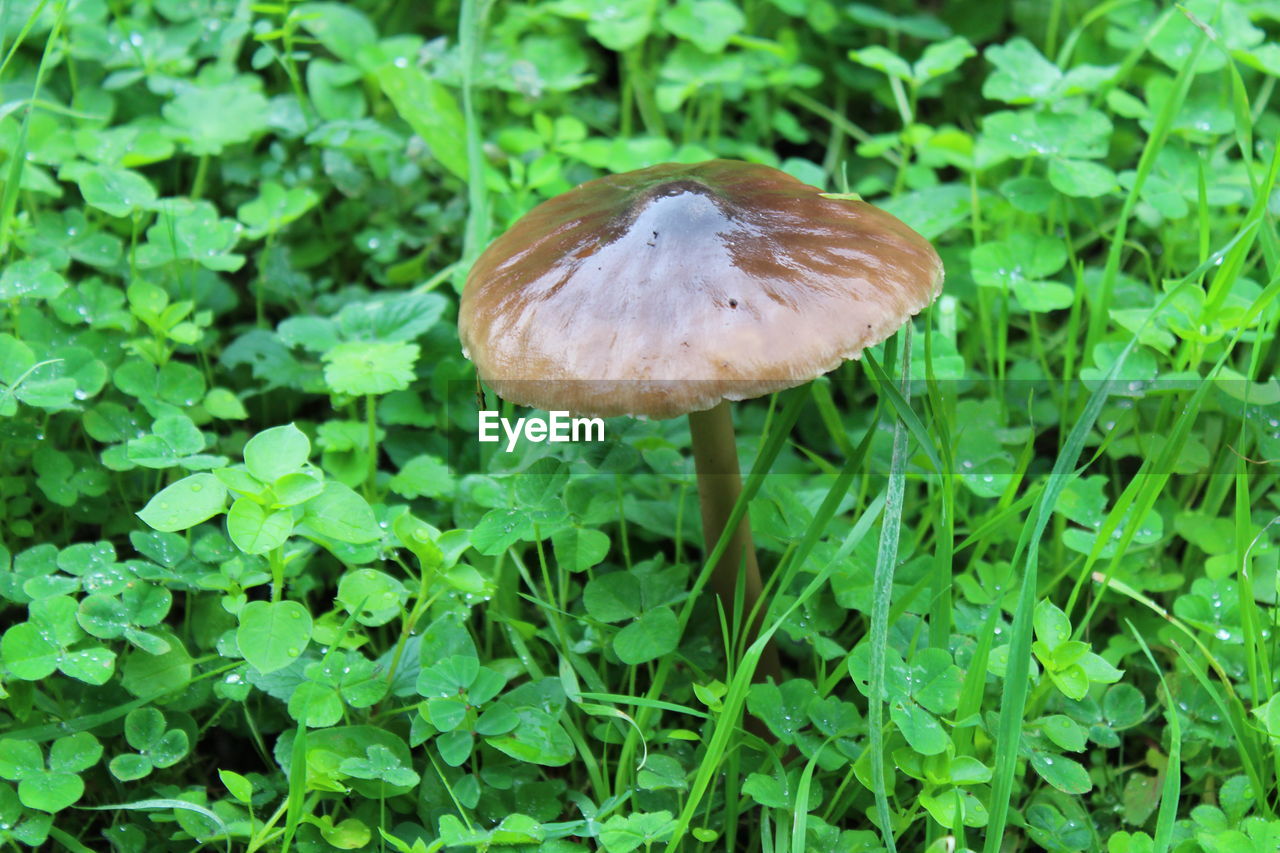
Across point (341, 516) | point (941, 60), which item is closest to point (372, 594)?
point (341, 516)

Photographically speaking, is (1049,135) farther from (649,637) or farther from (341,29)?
(341,29)

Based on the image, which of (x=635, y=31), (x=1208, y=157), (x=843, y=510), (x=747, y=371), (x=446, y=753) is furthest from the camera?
(x=635, y=31)

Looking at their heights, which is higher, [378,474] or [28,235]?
[28,235]

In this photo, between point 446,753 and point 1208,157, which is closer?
point 446,753

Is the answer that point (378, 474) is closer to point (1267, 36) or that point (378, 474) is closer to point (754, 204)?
point (754, 204)

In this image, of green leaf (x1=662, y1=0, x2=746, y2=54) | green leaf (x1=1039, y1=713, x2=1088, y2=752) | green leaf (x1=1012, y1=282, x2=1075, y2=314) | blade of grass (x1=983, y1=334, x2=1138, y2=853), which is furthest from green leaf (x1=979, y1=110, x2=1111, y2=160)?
green leaf (x1=1039, y1=713, x2=1088, y2=752)

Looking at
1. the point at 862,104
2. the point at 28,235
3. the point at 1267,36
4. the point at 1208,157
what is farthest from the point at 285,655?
the point at 1267,36
